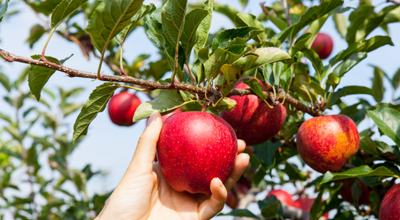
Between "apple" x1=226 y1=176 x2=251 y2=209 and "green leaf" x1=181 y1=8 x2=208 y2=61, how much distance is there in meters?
1.68

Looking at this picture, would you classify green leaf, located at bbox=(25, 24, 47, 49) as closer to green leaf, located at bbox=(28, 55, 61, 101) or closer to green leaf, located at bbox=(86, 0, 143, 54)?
green leaf, located at bbox=(28, 55, 61, 101)

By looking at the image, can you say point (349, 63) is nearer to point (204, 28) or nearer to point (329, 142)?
point (329, 142)

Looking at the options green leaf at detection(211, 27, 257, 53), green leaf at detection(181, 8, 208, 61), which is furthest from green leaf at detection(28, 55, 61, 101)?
green leaf at detection(211, 27, 257, 53)

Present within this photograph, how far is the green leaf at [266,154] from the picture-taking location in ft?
5.10

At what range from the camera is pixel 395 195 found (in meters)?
1.15

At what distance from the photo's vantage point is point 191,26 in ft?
3.16

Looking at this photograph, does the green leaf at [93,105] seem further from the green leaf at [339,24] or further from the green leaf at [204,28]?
the green leaf at [339,24]

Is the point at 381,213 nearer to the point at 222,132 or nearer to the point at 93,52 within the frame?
the point at 222,132

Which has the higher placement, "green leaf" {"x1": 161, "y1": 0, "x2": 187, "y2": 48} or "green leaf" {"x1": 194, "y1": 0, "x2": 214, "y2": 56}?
"green leaf" {"x1": 161, "y1": 0, "x2": 187, "y2": 48}

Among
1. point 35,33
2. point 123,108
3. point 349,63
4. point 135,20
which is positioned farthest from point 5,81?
point 349,63

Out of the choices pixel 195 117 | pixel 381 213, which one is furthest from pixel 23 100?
pixel 381 213

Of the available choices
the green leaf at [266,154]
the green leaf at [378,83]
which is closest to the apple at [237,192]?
the green leaf at [266,154]

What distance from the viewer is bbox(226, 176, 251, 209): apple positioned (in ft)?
8.41

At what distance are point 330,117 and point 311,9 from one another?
44 cm
